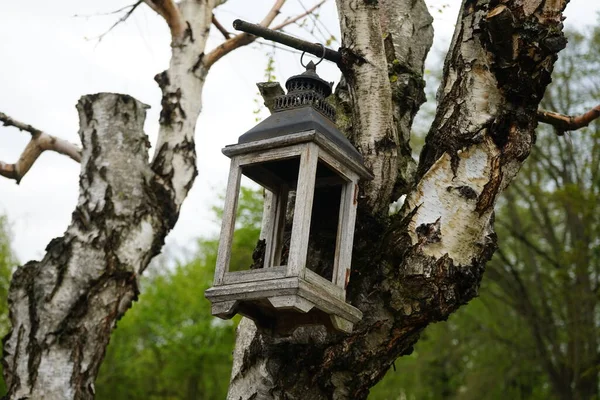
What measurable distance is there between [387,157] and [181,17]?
9.62ft

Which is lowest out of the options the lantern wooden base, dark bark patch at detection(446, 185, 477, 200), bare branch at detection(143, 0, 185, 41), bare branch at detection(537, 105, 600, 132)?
the lantern wooden base

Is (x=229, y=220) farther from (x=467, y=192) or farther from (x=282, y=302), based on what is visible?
(x=467, y=192)

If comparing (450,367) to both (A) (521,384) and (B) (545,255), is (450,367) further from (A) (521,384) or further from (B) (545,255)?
(B) (545,255)

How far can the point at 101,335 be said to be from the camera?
4418mm

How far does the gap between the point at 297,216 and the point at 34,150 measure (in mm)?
3283

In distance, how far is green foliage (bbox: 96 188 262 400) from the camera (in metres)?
19.3

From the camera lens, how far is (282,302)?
2574mm

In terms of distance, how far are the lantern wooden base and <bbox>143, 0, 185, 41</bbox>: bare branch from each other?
328 cm

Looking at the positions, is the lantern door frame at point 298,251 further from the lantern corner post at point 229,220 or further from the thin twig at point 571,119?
the thin twig at point 571,119

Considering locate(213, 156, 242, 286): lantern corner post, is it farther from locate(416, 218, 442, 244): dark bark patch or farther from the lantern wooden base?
locate(416, 218, 442, 244): dark bark patch

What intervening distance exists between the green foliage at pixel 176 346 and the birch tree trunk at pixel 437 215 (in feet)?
49.5

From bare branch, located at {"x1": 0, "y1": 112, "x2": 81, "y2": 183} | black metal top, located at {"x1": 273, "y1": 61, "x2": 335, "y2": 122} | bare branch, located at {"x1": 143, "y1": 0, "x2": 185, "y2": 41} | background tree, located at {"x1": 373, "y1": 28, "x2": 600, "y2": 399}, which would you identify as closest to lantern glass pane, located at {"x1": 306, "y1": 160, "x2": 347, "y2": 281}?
black metal top, located at {"x1": 273, "y1": 61, "x2": 335, "y2": 122}

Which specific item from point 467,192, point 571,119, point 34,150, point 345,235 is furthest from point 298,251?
point 34,150

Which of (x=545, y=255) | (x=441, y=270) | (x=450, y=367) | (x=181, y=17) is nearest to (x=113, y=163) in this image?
(x=181, y=17)
